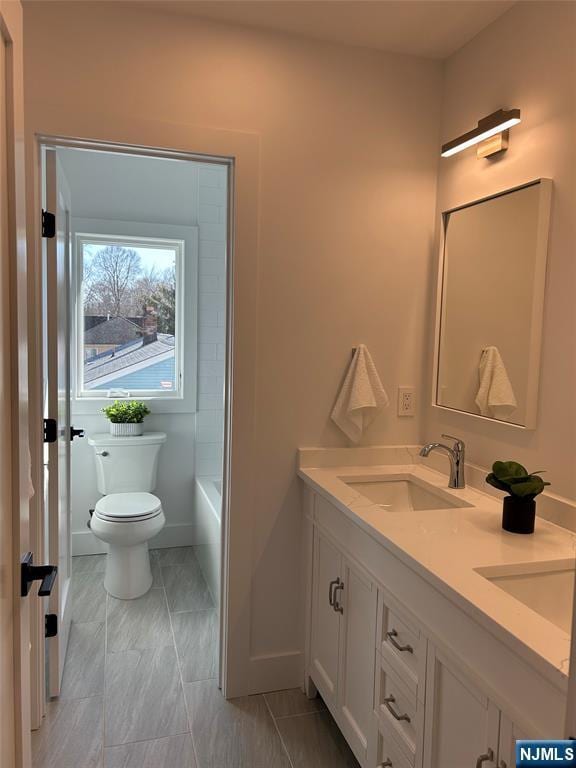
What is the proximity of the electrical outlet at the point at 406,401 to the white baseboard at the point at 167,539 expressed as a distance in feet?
6.55

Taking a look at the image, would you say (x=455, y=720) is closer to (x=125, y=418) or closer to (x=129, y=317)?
(x=125, y=418)

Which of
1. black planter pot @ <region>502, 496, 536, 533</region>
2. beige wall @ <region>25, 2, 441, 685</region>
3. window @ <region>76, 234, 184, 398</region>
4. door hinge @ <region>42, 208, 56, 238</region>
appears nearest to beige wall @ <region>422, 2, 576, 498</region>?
black planter pot @ <region>502, 496, 536, 533</region>

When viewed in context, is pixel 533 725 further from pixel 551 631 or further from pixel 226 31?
pixel 226 31

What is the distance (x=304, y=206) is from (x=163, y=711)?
6.63 feet

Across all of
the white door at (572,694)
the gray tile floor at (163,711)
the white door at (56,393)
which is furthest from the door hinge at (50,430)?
the white door at (572,694)

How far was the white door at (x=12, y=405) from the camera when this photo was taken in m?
1.00

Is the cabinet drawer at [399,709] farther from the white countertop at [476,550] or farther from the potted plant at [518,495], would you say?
the potted plant at [518,495]

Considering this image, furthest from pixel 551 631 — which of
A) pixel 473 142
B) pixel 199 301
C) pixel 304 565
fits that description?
pixel 199 301

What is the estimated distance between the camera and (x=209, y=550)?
127 inches

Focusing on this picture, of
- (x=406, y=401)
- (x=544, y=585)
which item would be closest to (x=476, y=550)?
(x=544, y=585)

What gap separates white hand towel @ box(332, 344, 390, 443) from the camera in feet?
7.60

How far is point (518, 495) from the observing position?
1640 mm

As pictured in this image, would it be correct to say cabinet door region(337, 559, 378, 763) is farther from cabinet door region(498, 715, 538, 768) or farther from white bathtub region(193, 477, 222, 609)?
white bathtub region(193, 477, 222, 609)

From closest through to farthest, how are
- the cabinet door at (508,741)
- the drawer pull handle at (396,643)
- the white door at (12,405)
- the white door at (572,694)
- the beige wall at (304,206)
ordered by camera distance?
1. the white door at (572,694)
2. the white door at (12,405)
3. the cabinet door at (508,741)
4. the drawer pull handle at (396,643)
5. the beige wall at (304,206)
